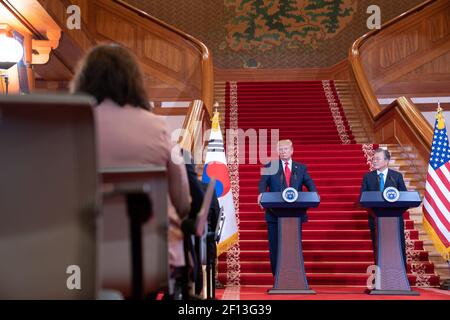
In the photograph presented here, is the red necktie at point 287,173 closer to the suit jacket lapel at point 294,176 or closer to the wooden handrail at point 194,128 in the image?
the suit jacket lapel at point 294,176

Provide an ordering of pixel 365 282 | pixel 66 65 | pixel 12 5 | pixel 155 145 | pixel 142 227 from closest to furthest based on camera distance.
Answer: pixel 142 227 → pixel 155 145 → pixel 365 282 → pixel 12 5 → pixel 66 65

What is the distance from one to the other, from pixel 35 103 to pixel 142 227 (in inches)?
23.8

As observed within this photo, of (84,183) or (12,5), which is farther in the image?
(12,5)

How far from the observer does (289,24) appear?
1516 centimetres

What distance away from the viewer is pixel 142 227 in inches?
88.7

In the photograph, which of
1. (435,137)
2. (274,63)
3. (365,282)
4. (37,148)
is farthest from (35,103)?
(274,63)

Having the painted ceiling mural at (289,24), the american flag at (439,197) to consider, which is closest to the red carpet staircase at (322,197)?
the american flag at (439,197)

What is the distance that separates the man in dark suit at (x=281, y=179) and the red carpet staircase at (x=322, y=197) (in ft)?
1.86

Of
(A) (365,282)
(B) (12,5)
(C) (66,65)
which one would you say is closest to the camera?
(A) (365,282)

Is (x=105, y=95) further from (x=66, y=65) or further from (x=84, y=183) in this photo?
(x=66, y=65)

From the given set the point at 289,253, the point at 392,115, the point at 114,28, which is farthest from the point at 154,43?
the point at 289,253

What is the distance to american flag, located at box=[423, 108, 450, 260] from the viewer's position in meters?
6.56

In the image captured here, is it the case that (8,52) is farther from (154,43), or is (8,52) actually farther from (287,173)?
(154,43)

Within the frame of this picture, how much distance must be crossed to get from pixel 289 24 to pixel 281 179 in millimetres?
9252
